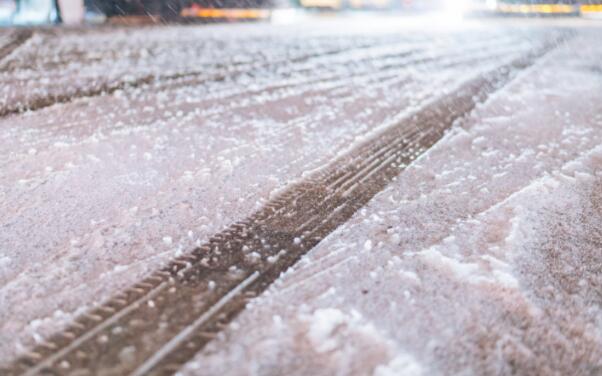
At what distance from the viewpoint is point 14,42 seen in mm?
6305

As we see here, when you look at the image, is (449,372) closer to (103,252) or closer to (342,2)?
(103,252)

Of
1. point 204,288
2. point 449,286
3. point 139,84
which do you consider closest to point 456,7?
point 139,84

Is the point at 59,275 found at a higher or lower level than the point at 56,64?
lower

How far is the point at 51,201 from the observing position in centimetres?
182

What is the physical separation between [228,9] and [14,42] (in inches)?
239

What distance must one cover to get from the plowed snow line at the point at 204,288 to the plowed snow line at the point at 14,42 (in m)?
4.66

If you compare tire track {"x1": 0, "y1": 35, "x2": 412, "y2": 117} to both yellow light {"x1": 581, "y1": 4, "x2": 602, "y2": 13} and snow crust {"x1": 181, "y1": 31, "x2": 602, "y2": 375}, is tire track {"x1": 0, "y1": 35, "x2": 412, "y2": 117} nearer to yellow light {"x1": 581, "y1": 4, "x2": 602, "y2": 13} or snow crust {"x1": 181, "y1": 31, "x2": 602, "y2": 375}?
snow crust {"x1": 181, "y1": 31, "x2": 602, "y2": 375}

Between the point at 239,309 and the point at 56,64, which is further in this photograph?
the point at 56,64

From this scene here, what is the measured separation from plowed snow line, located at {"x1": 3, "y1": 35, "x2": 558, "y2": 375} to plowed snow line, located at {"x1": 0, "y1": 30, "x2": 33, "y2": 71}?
4.66 m

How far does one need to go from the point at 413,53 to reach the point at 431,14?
8.81 m

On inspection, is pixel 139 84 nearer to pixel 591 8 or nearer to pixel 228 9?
pixel 228 9

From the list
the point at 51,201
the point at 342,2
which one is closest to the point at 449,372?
the point at 51,201

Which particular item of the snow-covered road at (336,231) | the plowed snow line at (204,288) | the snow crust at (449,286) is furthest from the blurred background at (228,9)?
the snow crust at (449,286)

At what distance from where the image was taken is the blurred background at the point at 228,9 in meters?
9.66
